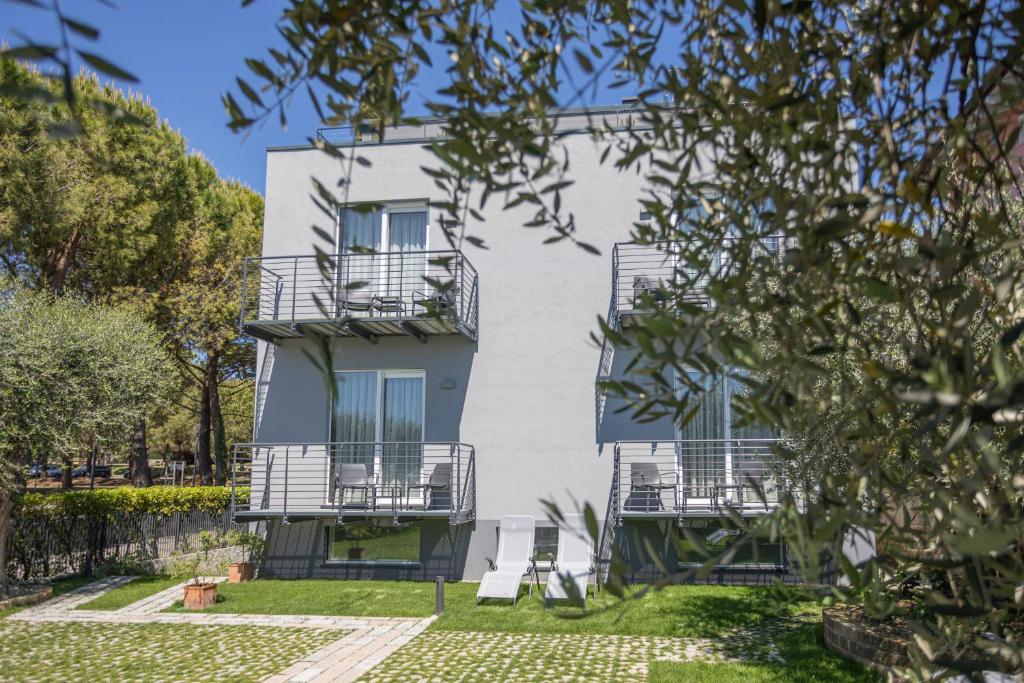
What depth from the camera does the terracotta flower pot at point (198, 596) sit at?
Result: 34.5ft

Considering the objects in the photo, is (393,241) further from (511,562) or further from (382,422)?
(511,562)

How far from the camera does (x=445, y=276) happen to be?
37.0 ft

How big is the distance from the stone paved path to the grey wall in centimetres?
260

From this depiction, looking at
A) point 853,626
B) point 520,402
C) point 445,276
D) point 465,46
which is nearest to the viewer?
point 465,46

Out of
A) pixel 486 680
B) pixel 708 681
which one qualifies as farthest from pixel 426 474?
pixel 708 681

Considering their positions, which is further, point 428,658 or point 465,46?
point 428,658

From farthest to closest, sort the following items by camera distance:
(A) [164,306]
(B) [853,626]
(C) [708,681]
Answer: (A) [164,306], (B) [853,626], (C) [708,681]

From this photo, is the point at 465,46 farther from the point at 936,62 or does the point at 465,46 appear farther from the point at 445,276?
the point at 445,276

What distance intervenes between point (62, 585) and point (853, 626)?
11.1 m

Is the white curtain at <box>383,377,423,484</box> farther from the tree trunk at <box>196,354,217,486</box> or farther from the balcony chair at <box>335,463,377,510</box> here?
the tree trunk at <box>196,354,217,486</box>

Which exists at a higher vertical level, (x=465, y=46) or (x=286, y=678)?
(x=465, y=46)

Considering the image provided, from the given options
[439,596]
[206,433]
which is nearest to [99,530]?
[439,596]

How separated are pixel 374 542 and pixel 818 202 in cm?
1161

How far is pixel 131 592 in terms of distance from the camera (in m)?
11.7
